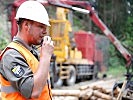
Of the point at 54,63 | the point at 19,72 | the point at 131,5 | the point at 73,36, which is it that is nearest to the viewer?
the point at 19,72

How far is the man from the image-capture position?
2.62 metres

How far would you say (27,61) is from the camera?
2.72 m

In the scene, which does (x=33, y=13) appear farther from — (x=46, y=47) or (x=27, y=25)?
(x=46, y=47)

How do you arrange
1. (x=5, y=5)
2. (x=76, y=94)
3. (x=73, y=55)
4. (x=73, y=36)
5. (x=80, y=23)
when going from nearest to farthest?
(x=76, y=94)
(x=5, y=5)
(x=73, y=55)
(x=73, y=36)
(x=80, y=23)

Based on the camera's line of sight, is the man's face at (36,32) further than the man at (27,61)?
Yes

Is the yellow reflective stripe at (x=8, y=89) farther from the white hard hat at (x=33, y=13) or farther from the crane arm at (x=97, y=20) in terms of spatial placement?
the crane arm at (x=97, y=20)

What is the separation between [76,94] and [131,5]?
2.60 meters

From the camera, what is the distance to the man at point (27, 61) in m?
2.62

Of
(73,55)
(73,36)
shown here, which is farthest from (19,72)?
(73,36)

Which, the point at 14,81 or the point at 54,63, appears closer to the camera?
the point at 14,81

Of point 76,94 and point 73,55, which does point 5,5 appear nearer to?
point 76,94

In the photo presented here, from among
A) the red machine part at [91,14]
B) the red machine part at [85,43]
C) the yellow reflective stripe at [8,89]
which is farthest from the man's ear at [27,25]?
the red machine part at [85,43]

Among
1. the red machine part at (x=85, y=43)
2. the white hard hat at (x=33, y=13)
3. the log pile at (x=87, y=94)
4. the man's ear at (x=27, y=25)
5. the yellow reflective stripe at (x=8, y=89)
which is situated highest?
the white hard hat at (x=33, y=13)

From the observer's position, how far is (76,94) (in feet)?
30.2
